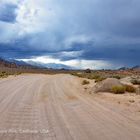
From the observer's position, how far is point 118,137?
11.7m

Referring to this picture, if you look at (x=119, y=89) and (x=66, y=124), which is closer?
(x=66, y=124)

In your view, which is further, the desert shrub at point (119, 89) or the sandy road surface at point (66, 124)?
the desert shrub at point (119, 89)

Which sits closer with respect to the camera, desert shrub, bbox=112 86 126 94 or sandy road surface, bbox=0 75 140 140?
sandy road surface, bbox=0 75 140 140

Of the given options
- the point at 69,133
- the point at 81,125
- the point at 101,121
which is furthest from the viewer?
the point at 101,121

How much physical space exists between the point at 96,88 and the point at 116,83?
1846mm

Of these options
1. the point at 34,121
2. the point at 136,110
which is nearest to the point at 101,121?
the point at 34,121

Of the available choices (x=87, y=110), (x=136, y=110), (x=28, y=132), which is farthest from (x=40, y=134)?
(x=136, y=110)

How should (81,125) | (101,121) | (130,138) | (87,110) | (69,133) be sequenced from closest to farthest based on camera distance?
1. (130,138)
2. (69,133)
3. (81,125)
4. (101,121)
5. (87,110)

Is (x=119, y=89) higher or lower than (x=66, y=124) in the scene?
higher

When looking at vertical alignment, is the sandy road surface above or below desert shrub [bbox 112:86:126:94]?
below

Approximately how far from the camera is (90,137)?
461 inches

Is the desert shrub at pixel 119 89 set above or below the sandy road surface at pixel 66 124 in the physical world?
above

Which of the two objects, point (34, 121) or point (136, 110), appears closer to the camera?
point (34, 121)

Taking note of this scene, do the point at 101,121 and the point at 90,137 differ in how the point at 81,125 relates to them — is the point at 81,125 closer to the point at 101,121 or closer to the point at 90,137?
the point at 101,121
